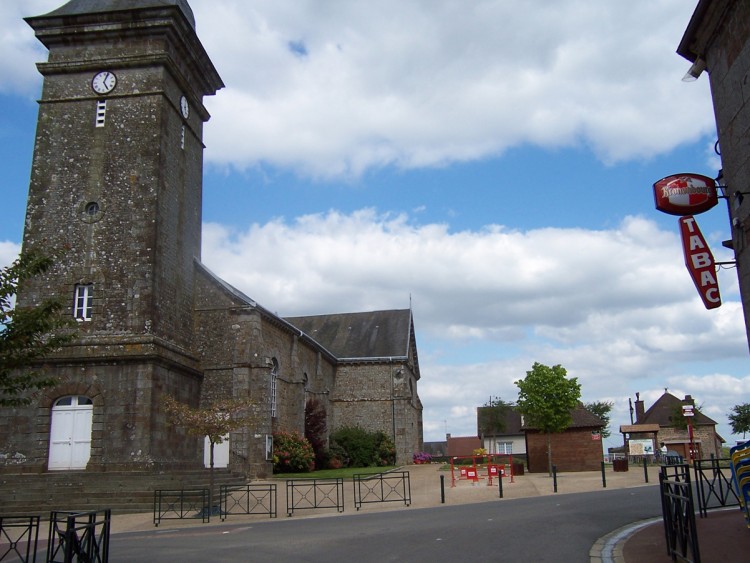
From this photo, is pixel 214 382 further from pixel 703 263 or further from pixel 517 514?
pixel 703 263

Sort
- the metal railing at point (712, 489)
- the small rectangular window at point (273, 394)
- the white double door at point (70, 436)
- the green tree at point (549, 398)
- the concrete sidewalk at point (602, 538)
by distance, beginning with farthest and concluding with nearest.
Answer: the small rectangular window at point (273, 394), the green tree at point (549, 398), the white double door at point (70, 436), the metal railing at point (712, 489), the concrete sidewalk at point (602, 538)

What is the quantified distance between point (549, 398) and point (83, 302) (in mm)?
18685

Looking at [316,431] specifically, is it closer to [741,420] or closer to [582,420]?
[582,420]

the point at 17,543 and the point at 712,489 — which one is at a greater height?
the point at 712,489

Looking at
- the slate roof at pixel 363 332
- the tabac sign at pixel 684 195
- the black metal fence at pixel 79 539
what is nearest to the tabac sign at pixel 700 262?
the tabac sign at pixel 684 195

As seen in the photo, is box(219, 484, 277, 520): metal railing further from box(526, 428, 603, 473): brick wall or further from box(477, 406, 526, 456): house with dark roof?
box(477, 406, 526, 456): house with dark roof

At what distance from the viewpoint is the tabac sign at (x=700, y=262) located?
405 inches

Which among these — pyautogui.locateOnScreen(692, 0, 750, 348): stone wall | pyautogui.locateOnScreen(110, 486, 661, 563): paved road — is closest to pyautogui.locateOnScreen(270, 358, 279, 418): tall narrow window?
pyautogui.locateOnScreen(110, 486, 661, 563): paved road

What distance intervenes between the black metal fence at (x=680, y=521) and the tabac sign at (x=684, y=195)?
406cm

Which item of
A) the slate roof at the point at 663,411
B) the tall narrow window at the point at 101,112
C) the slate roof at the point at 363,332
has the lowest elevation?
the slate roof at the point at 663,411

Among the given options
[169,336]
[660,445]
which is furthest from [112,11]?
[660,445]

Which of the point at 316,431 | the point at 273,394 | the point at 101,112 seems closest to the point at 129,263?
the point at 101,112

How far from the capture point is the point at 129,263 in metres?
24.2

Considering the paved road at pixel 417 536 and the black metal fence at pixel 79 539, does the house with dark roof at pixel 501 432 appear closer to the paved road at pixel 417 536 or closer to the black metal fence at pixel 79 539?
the paved road at pixel 417 536
